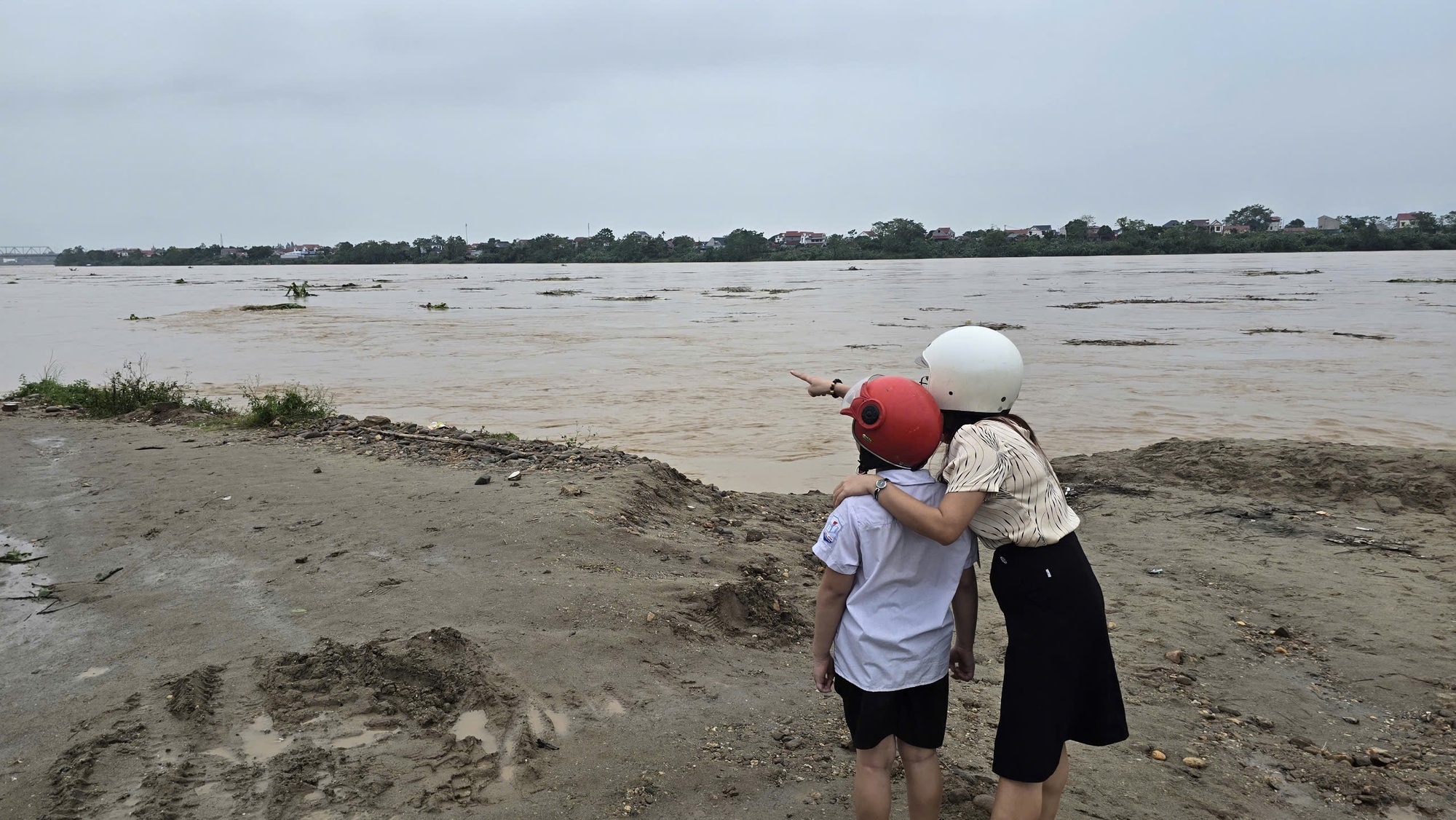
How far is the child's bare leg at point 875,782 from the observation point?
2484 mm

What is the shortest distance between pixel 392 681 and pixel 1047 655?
2578mm

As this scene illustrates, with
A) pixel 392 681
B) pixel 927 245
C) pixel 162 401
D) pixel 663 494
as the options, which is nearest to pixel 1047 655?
pixel 392 681

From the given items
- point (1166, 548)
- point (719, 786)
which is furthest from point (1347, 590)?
point (719, 786)

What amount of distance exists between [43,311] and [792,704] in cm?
4185

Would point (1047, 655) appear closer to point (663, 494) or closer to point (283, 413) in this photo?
point (663, 494)

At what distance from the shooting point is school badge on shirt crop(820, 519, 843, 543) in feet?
7.97

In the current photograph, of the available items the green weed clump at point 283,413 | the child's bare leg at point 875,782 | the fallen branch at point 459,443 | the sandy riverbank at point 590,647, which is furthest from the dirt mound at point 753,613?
the green weed clump at point 283,413

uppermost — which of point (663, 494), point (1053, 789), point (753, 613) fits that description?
point (1053, 789)

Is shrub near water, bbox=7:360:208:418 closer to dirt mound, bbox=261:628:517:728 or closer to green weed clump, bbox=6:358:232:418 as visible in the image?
green weed clump, bbox=6:358:232:418

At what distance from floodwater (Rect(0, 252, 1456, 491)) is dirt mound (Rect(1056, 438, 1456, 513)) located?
222 centimetres

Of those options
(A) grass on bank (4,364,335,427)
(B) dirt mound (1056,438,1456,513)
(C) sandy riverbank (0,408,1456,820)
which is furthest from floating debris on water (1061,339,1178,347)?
(A) grass on bank (4,364,335,427)

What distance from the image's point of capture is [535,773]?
126 inches

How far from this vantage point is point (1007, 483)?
2.37m

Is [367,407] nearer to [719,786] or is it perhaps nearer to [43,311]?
[719,786]
